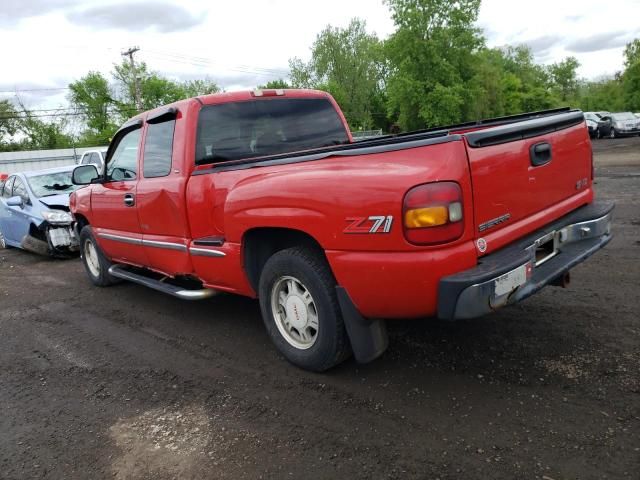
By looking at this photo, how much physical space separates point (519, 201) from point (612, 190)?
30.0 feet

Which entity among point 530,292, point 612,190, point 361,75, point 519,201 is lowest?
point 612,190

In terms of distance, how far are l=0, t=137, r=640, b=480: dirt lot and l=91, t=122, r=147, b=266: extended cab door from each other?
824 mm

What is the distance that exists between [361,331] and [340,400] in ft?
1.55

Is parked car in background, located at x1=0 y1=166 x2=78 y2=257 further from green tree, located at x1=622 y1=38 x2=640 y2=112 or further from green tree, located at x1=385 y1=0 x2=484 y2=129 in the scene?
green tree, located at x1=622 y1=38 x2=640 y2=112

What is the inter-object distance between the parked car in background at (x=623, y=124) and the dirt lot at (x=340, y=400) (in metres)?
29.2

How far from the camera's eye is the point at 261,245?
3721mm

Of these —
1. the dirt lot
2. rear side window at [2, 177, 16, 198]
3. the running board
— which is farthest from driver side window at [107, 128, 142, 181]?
rear side window at [2, 177, 16, 198]

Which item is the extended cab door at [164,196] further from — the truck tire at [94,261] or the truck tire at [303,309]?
the truck tire at [94,261]

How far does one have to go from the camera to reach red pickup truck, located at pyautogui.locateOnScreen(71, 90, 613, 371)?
2.70 meters

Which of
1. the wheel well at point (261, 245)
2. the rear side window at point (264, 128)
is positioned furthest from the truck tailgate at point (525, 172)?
the rear side window at point (264, 128)

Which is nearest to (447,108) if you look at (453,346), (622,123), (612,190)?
(622,123)

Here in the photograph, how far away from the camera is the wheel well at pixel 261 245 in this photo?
11.6 ft

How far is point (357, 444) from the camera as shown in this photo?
2.74 m

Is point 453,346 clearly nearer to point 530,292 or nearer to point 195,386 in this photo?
point 530,292
